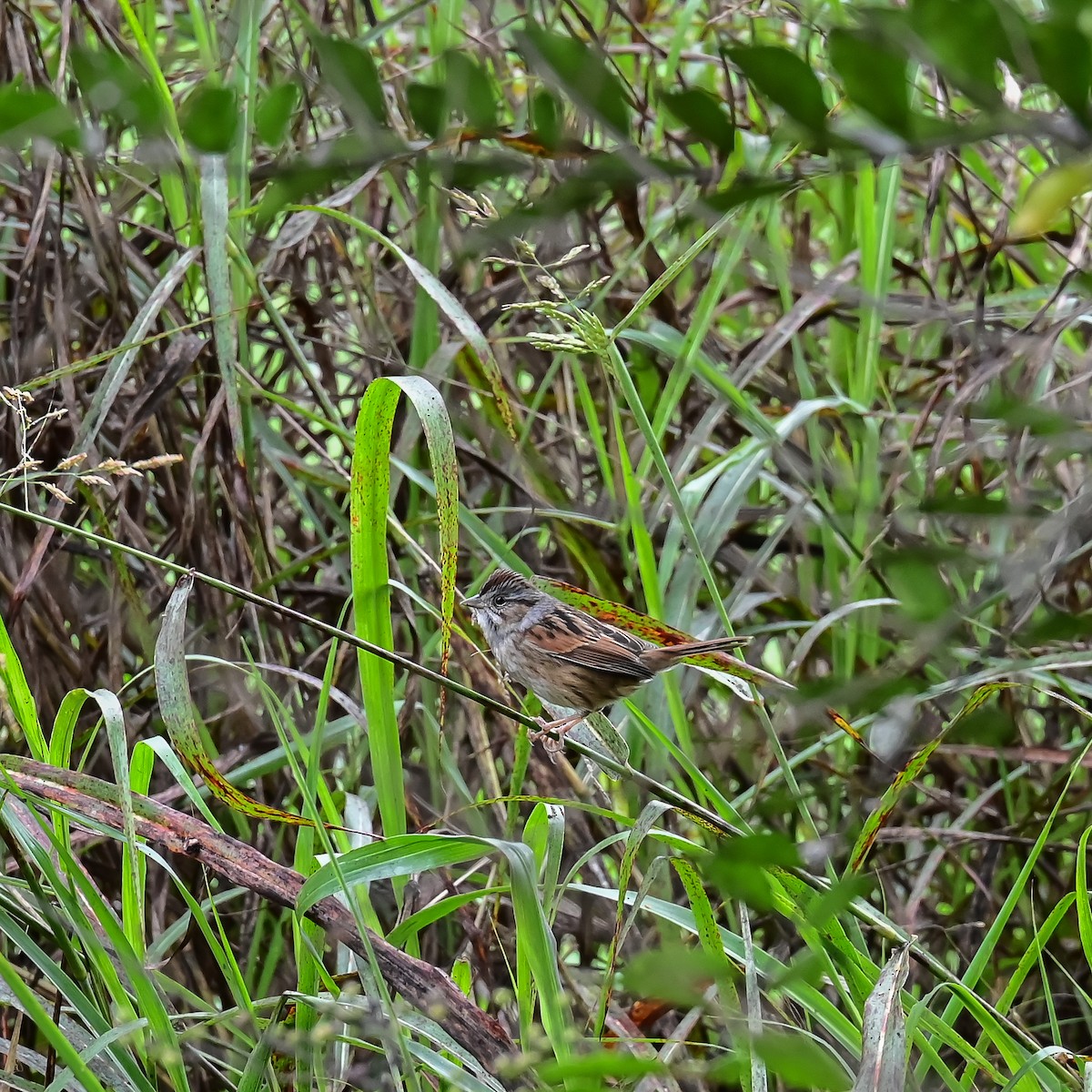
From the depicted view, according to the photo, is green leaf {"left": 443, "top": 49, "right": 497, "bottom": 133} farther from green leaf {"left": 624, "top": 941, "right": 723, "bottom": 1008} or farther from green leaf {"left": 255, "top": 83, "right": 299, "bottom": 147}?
green leaf {"left": 624, "top": 941, "right": 723, "bottom": 1008}

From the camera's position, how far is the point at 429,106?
67cm

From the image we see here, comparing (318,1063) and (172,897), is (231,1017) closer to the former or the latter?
(318,1063)

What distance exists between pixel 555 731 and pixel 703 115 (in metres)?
1.52

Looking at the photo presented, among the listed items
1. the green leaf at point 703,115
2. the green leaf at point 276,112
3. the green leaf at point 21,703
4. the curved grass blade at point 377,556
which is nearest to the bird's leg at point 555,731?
the curved grass blade at point 377,556

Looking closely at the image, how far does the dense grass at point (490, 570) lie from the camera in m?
0.79

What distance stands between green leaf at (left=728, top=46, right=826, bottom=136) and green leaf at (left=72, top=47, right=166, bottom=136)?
0.32m

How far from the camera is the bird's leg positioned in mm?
1979

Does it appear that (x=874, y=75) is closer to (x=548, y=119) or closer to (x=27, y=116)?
(x=548, y=119)

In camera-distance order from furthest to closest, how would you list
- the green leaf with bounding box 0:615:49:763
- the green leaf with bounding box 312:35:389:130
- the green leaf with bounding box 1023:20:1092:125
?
1. the green leaf with bounding box 0:615:49:763
2. the green leaf with bounding box 312:35:389:130
3. the green leaf with bounding box 1023:20:1092:125

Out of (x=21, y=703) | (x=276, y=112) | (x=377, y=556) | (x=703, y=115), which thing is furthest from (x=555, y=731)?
(x=703, y=115)

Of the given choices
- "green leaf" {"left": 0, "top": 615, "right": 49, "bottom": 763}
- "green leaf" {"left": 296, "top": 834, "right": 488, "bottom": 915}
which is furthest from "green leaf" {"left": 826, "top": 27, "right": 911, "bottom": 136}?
"green leaf" {"left": 0, "top": 615, "right": 49, "bottom": 763}

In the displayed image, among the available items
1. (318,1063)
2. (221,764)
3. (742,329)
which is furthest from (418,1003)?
(742,329)

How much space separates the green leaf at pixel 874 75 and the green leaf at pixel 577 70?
0.11 m

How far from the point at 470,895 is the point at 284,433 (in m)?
1.62
